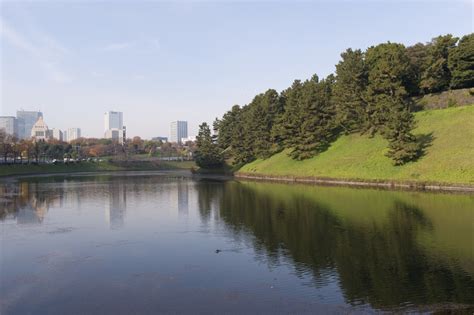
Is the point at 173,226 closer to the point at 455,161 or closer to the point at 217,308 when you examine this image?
the point at 217,308

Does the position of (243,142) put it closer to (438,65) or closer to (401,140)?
(438,65)

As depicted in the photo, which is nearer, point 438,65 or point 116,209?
point 116,209

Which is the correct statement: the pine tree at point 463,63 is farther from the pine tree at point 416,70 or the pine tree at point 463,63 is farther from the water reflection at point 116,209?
the water reflection at point 116,209

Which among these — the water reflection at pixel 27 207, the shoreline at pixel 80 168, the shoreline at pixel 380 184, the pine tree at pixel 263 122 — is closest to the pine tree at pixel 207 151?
the pine tree at pixel 263 122

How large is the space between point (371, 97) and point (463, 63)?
1687cm

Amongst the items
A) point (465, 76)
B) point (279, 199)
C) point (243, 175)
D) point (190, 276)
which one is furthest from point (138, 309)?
point (243, 175)

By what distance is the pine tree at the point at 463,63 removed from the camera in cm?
7239

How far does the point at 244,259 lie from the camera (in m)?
23.4

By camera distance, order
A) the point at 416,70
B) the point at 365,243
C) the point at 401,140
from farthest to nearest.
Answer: the point at 416,70 < the point at 401,140 < the point at 365,243

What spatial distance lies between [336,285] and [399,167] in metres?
46.5

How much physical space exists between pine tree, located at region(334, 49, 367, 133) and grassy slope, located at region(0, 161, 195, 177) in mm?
84129

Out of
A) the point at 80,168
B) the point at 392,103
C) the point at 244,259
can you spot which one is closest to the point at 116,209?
the point at 244,259

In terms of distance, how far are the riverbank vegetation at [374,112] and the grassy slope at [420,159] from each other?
27 cm

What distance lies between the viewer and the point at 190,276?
66.8 feet
